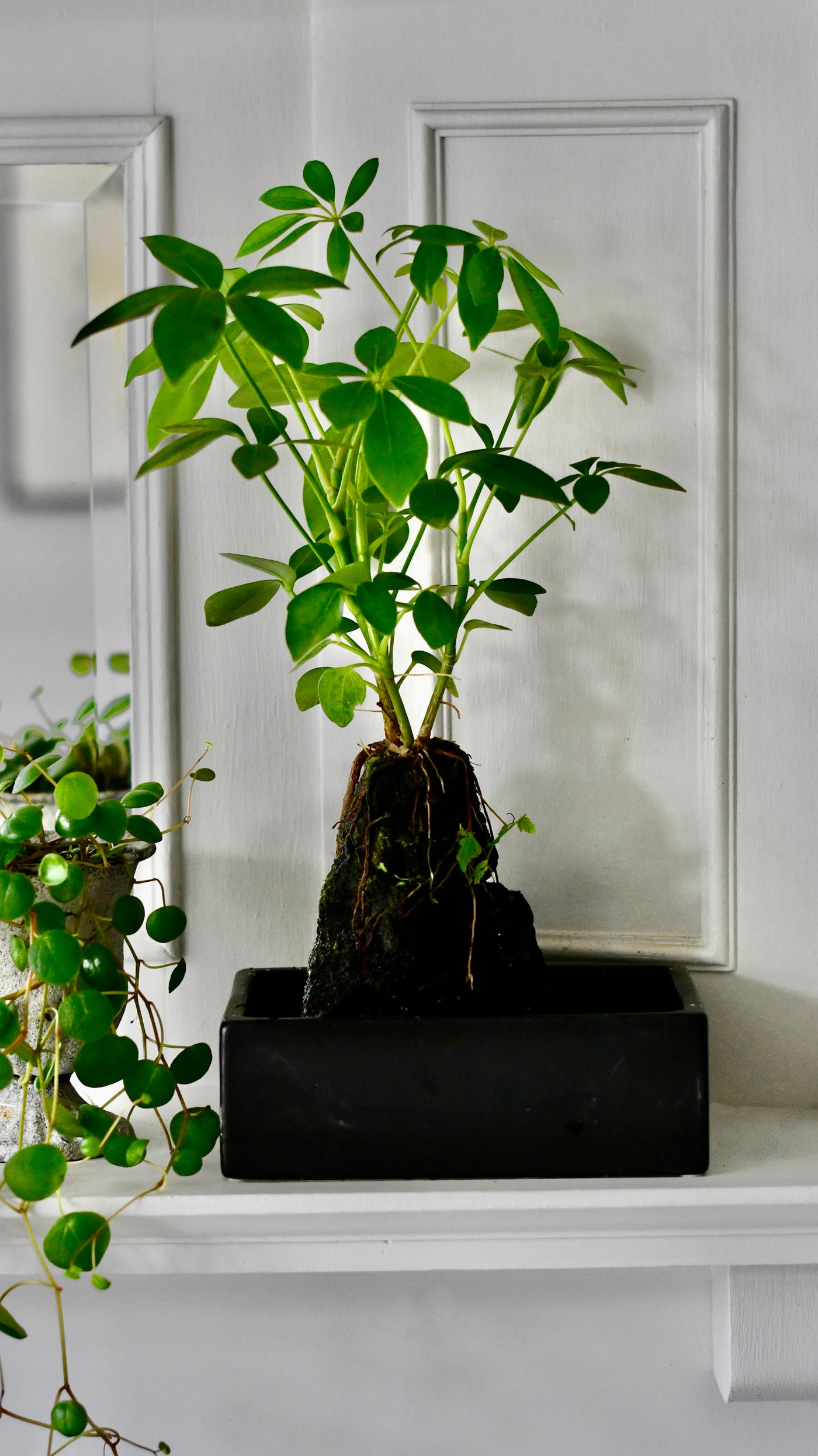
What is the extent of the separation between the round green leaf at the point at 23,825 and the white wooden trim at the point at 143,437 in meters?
0.22

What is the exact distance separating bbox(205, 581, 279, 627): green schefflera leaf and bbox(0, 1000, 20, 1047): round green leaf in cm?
28

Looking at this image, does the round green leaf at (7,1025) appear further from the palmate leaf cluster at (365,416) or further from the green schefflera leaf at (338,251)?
the green schefflera leaf at (338,251)

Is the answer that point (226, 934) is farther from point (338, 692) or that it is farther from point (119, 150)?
point (119, 150)

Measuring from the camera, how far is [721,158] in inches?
32.7

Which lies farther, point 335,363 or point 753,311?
point 753,311

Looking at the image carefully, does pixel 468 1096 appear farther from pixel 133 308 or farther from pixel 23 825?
pixel 133 308

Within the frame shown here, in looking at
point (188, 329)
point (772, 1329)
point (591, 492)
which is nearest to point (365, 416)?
point (188, 329)

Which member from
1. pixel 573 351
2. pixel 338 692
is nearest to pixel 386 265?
pixel 573 351

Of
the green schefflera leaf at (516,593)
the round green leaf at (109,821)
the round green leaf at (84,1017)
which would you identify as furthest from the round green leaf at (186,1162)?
the green schefflera leaf at (516,593)

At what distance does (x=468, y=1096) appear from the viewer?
67 centimetres

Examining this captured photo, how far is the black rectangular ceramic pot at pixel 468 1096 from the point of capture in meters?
0.67

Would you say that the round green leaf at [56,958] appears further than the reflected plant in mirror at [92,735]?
No

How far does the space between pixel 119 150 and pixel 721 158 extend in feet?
1.63

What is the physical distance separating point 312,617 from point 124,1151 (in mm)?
359
